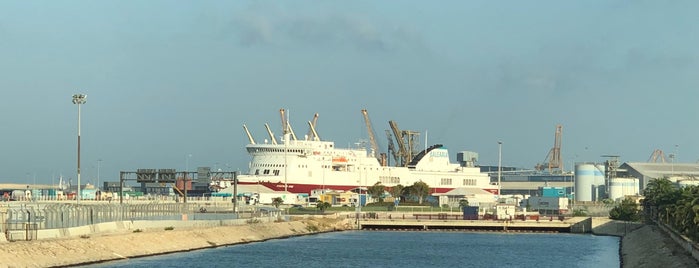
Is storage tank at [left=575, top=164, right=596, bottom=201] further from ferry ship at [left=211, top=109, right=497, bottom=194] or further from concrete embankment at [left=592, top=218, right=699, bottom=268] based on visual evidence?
concrete embankment at [left=592, top=218, right=699, bottom=268]

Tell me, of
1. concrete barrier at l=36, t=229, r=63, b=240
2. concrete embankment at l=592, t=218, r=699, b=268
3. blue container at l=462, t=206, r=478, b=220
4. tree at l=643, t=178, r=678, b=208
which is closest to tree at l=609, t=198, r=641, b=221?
tree at l=643, t=178, r=678, b=208

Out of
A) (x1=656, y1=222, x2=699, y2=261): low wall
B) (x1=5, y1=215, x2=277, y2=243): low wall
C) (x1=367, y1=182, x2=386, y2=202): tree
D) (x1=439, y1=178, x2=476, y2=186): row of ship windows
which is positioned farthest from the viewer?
(x1=439, y1=178, x2=476, y2=186): row of ship windows

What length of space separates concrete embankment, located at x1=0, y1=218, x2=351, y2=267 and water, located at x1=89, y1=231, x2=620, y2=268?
48.2 inches

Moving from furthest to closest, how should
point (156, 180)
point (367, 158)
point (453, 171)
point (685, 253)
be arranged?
point (453, 171) → point (367, 158) → point (156, 180) → point (685, 253)

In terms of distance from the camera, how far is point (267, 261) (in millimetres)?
57188

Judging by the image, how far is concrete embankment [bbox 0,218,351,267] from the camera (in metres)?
45.2

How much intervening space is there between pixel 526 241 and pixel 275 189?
69.7 metres

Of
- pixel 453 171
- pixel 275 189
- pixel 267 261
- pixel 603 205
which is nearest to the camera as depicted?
pixel 267 261

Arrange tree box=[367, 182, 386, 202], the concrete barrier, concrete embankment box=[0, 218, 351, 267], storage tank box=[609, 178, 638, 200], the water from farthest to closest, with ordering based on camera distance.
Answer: storage tank box=[609, 178, 638, 200]
tree box=[367, 182, 386, 202]
the water
the concrete barrier
concrete embankment box=[0, 218, 351, 267]

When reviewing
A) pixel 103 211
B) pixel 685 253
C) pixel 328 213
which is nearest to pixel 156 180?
pixel 328 213

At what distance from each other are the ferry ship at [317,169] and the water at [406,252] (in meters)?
59.1

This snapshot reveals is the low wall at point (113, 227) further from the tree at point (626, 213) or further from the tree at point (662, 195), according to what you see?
the tree at point (626, 213)

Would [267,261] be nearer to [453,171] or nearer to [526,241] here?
[526,241]

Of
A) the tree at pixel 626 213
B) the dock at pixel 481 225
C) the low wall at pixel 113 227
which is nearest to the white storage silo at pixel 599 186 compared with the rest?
the tree at pixel 626 213
